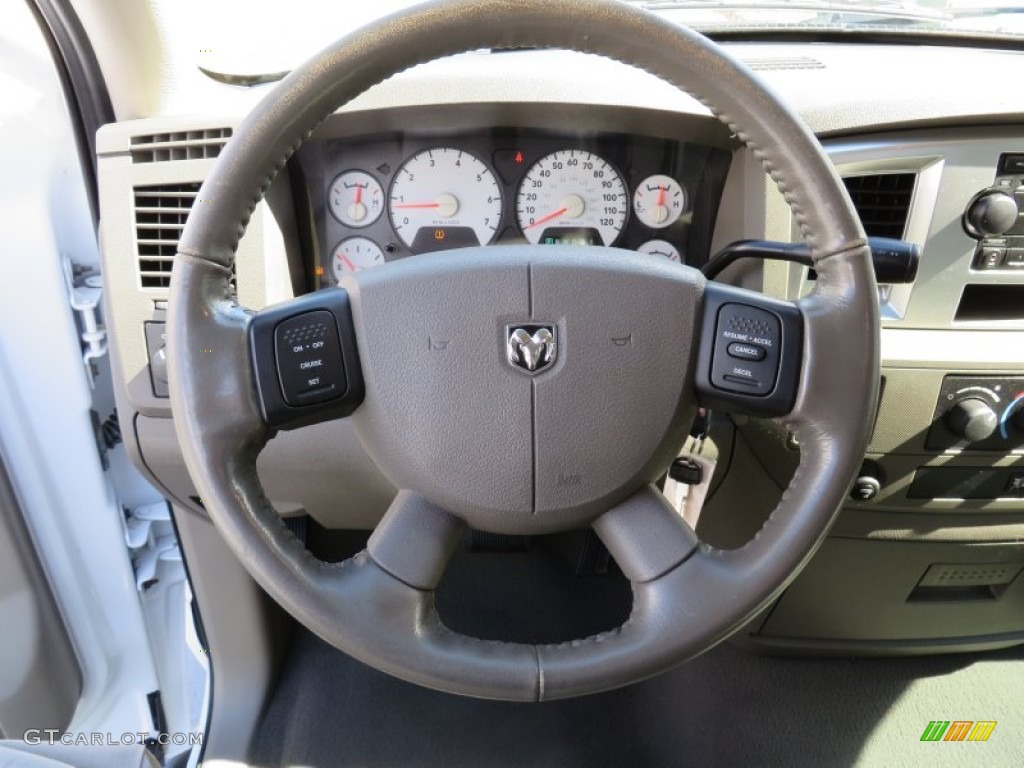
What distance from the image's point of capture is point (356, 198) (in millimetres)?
1206

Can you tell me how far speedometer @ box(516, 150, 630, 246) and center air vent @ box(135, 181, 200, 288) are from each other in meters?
0.48

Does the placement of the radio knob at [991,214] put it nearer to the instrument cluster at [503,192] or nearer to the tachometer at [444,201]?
the instrument cluster at [503,192]

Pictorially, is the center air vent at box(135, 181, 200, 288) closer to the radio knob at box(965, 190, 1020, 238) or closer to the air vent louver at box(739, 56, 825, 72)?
the air vent louver at box(739, 56, 825, 72)

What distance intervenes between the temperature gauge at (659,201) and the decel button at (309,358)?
615 millimetres

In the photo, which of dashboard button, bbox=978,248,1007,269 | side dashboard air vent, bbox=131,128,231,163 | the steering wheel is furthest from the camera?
dashboard button, bbox=978,248,1007,269

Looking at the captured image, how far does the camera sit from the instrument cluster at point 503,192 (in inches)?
46.5

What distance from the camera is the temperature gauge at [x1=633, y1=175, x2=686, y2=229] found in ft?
3.98

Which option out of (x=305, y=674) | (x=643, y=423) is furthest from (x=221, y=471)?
(x=305, y=674)

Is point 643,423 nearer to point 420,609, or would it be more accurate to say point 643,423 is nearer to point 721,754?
point 420,609

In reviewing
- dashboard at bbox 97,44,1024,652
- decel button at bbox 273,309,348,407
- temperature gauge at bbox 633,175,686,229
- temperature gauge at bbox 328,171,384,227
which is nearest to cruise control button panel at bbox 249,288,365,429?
decel button at bbox 273,309,348,407

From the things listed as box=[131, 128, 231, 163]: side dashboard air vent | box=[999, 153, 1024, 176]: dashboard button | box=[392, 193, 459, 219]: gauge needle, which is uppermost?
box=[131, 128, 231, 163]: side dashboard air vent

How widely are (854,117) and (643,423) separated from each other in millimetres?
597

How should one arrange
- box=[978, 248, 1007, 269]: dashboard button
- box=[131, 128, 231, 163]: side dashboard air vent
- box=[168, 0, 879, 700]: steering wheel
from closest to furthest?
box=[168, 0, 879, 700]: steering wheel < box=[131, 128, 231, 163]: side dashboard air vent < box=[978, 248, 1007, 269]: dashboard button

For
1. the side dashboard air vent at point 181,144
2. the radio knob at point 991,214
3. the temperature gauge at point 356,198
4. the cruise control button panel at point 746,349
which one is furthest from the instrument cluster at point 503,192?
the cruise control button panel at point 746,349
